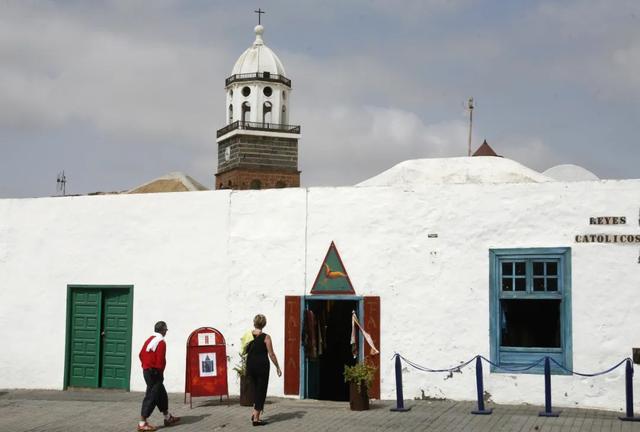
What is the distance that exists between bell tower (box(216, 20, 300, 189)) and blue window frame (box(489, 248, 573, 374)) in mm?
47710

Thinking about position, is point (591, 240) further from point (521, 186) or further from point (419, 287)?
point (419, 287)

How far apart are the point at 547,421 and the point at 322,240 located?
4.64 meters

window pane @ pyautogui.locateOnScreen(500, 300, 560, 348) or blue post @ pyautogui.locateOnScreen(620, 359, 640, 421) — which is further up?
window pane @ pyautogui.locateOnScreen(500, 300, 560, 348)

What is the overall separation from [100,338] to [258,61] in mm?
48592

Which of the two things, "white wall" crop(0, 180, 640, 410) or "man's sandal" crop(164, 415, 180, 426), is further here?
"white wall" crop(0, 180, 640, 410)

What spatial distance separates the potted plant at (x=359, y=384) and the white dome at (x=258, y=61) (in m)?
50.7

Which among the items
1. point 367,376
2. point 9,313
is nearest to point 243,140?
point 9,313

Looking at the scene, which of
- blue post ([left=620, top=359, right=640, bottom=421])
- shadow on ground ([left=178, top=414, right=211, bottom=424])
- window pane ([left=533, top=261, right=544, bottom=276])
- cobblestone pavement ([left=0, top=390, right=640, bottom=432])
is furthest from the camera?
window pane ([left=533, top=261, right=544, bottom=276])

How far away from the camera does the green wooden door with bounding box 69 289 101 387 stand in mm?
15219

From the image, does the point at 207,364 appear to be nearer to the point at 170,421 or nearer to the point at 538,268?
the point at 170,421

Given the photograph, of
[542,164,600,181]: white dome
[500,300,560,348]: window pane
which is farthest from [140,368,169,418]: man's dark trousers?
[542,164,600,181]: white dome

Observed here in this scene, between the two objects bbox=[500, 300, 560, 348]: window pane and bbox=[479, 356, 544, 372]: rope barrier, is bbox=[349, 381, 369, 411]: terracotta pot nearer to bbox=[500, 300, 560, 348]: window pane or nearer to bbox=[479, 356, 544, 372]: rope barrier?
bbox=[479, 356, 544, 372]: rope barrier

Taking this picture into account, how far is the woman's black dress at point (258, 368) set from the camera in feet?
36.6

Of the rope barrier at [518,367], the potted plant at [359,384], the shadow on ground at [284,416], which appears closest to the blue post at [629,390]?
the rope barrier at [518,367]
